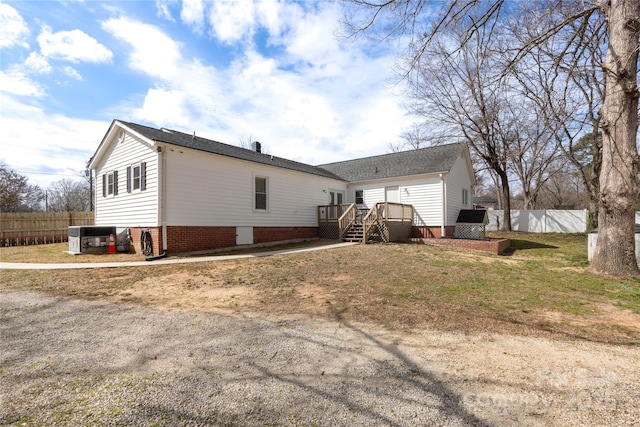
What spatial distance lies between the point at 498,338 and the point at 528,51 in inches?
264

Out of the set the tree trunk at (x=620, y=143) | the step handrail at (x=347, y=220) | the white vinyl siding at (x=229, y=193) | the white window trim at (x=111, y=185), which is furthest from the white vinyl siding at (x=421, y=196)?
the white window trim at (x=111, y=185)

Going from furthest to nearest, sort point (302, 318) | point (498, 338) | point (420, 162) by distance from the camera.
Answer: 1. point (420, 162)
2. point (302, 318)
3. point (498, 338)

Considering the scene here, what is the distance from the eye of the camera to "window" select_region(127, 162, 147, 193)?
438 inches

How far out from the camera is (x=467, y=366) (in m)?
2.86


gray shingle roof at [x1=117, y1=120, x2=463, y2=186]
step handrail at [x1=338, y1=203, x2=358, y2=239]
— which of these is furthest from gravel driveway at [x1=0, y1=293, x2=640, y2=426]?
step handrail at [x1=338, y1=203, x2=358, y2=239]

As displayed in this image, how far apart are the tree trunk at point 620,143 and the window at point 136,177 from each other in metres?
13.6

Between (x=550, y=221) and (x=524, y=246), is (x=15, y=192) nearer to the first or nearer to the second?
(x=524, y=246)

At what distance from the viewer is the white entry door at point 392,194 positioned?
1733cm

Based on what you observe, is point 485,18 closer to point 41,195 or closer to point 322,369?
point 322,369

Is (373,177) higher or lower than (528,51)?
lower

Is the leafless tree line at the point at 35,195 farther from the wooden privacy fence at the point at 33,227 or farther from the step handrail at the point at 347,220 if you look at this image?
the step handrail at the point at 347,220

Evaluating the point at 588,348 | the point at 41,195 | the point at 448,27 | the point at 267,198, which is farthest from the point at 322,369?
the point at 41,195

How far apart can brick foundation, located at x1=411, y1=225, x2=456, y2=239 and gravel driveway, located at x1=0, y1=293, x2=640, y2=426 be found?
13.0 metres

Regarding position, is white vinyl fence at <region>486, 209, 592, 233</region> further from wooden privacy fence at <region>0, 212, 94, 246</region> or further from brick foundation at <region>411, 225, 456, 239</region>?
wooden privacy fence at <region>0, 212, 94, 246</region>
